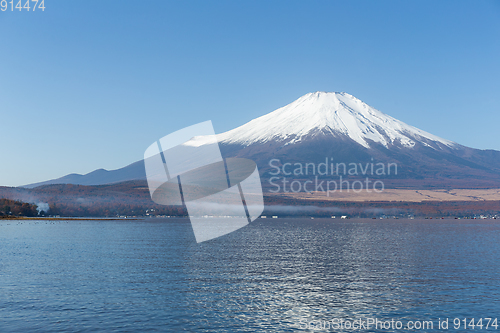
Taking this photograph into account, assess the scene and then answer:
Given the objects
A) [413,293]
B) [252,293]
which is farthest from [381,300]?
[252,293]

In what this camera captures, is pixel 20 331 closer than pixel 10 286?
Yes

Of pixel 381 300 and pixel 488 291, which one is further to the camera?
pixel 488 291

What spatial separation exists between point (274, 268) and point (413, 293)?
22.1 metres

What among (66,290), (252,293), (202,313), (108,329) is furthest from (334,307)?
(66,290)

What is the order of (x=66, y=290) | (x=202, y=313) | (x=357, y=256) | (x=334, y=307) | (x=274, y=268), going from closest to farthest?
(x=202, y=313), (x=334, y=307), (x=66, y=290), (x=274, y=268), (x=357, y=256)

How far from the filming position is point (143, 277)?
4991cm

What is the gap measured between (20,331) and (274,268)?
3693 cm

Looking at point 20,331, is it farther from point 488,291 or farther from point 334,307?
point 488,291

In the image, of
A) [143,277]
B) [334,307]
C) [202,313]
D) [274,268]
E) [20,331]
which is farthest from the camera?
[274,268]

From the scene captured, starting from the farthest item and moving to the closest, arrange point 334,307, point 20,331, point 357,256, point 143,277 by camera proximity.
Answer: point 357,256, point 143,277, point 334,307, point 20,331

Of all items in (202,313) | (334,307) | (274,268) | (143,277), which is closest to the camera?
(202,313)

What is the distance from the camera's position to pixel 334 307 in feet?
120

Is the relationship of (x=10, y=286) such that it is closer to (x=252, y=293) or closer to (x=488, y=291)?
(x=252, y=293)

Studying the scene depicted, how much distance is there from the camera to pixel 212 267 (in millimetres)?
59750
